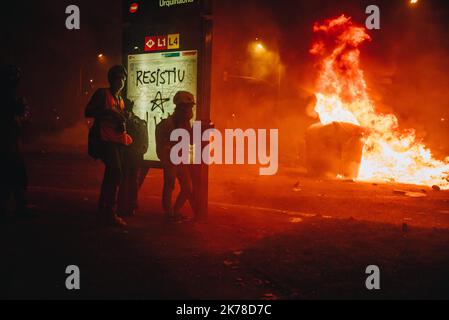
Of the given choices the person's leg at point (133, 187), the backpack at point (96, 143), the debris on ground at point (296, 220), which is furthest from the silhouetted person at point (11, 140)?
the debris on ground at point (296, 220)

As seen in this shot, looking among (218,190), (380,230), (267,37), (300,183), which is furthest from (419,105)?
(380,230)

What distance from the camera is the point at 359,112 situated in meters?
14.6

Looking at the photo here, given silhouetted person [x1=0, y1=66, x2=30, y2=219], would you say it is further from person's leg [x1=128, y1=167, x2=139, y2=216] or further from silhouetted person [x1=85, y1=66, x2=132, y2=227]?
person's leg [x1=128, y1=167, x2=139, y2=216]

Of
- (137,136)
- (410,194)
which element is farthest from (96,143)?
(410,194)

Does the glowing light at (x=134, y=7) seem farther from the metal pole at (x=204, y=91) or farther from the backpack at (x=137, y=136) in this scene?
the backpack at (x=137, y=136)

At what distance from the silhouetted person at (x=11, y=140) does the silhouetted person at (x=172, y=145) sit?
189cm

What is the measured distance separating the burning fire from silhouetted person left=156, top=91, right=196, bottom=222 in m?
8.22

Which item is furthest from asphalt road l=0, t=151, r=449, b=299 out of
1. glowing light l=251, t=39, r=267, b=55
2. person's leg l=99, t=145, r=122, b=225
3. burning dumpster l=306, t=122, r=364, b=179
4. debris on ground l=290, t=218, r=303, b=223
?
glowing light l=251, t=39, r=267, b=55

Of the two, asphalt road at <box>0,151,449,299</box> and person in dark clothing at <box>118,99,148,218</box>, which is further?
person in dark clothing at <box>118,99,148,218</box>

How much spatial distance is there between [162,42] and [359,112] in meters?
9.40

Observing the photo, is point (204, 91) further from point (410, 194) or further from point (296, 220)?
point (410, 194)

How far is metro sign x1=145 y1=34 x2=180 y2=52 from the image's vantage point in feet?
22.1

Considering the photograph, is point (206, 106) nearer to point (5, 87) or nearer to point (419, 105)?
point (5, 87)
